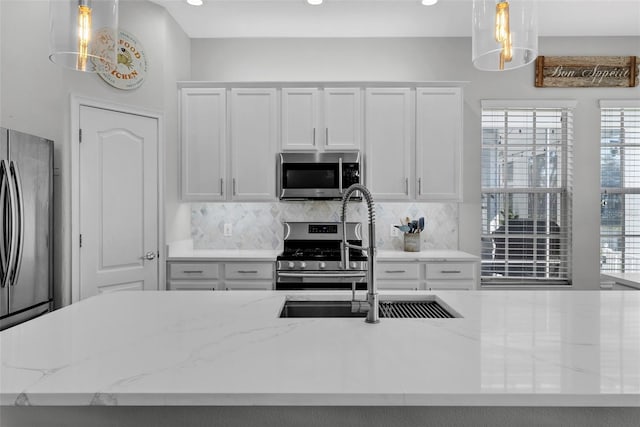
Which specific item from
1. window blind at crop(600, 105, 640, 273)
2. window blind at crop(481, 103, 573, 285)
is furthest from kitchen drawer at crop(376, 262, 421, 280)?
window blind at crop(600, 105, 640, 273)

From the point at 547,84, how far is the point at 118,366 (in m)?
4.32

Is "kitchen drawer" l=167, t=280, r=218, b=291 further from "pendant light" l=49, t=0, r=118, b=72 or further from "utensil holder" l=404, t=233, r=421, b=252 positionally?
"pendant light" l=49, t=0, r=118, b=72

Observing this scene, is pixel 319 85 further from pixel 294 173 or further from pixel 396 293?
pixel 396 293

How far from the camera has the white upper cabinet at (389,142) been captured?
358 cm

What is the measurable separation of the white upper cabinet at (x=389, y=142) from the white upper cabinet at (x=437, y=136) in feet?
0.29

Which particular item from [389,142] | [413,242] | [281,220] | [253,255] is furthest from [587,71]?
[253,255]

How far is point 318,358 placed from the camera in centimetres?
107

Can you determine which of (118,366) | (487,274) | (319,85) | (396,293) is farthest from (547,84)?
(118,366)

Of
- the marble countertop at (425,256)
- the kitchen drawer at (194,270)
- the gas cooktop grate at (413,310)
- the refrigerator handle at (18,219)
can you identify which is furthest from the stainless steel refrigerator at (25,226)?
the marble countertop at (425,256)

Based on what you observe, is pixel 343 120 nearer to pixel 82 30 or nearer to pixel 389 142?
pixel 389 142

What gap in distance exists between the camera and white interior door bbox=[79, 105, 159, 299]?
2.97 meters

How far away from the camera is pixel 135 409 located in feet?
3.45

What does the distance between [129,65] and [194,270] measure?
1752mm

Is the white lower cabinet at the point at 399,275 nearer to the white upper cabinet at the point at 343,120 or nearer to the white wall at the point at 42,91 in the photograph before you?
the white upper cabinet at the point at 343,120
